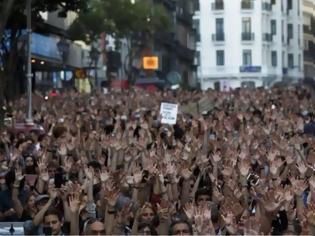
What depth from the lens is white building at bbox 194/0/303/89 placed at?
115188 mm

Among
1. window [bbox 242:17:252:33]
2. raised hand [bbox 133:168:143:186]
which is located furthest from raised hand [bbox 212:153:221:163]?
window [bbox 242:17:252:33]

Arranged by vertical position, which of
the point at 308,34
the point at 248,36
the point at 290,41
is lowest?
the point at 290,41

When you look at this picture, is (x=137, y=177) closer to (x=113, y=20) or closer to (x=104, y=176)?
(x=104, y=176)

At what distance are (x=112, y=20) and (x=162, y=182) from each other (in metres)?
50.9

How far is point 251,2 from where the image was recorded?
115 metres

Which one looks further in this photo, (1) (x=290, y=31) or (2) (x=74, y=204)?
(1) (x=290, y=31)

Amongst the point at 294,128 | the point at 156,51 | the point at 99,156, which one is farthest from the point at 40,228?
the point at 156,51

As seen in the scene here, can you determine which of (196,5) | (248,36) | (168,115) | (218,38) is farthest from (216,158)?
(196,5)

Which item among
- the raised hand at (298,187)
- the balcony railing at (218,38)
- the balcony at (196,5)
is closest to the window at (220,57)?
the balcony railing at (218,38)

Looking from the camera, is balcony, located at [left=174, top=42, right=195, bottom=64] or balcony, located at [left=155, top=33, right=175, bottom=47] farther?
balcony, located at [left=174, top=42, right=195, bottom=64]

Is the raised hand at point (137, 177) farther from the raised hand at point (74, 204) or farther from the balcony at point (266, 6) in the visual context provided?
the balcony at point (266, 6)

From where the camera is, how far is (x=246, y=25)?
11650cm

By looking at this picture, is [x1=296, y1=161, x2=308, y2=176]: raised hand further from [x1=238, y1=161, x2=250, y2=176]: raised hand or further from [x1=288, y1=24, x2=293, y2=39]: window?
[x1=288, y1=24, x2=293, y2=39]: window

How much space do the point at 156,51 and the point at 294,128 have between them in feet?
245
